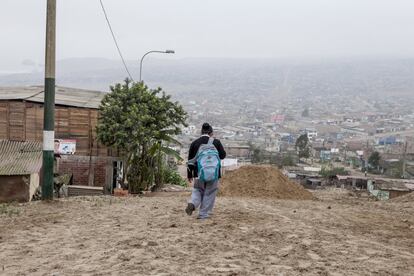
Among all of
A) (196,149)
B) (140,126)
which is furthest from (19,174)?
(196,149)

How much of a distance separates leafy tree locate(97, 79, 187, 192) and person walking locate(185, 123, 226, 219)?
10.1m

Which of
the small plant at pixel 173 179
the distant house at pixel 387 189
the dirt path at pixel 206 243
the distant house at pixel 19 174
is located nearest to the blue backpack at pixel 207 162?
the dirt path at pixel 206 243

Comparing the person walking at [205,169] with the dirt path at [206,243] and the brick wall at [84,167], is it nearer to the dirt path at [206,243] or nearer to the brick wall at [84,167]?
the dirt path at [206,243]

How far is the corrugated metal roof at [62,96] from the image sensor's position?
78.2 ft

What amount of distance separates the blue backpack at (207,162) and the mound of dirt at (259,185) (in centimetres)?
627

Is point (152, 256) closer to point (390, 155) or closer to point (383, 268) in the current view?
point (383, 268)

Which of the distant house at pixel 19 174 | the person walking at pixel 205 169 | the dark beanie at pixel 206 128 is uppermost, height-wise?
the dark beanie at pixel 206 128

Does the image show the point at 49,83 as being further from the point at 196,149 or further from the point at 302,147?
the point at 302,147

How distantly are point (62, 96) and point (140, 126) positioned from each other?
29.7 feet

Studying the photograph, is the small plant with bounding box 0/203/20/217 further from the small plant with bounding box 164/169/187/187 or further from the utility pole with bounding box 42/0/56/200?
the small plant with bounding box 164/169/187/187

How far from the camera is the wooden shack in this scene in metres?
23.5

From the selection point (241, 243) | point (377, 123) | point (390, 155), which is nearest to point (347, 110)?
point (377, 123)

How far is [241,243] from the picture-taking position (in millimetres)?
6633

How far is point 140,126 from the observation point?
18656mm
